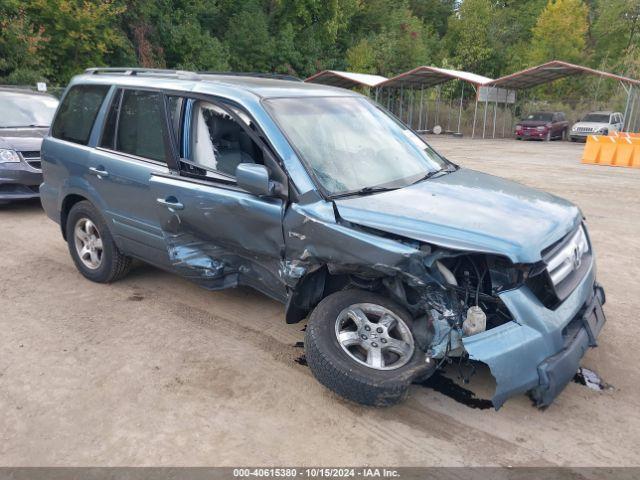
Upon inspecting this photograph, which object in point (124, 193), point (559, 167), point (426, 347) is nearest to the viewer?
point (426, 347)

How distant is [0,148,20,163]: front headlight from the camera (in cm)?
753

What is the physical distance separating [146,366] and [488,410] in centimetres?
225

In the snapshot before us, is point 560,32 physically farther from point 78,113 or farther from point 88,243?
point 88,243

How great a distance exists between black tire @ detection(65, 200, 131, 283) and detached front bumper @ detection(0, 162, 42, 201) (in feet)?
9.96

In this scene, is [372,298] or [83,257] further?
[83,257]

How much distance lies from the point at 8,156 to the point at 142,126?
14.4 ft

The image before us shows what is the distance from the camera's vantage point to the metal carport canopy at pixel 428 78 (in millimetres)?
29047

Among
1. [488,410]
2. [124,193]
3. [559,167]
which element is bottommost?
[559,167]

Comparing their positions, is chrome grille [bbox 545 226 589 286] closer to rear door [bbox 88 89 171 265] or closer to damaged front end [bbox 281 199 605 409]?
damaged front end [bbox 281 199 605 409]

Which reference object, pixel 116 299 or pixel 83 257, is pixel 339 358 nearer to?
pixel 116 299

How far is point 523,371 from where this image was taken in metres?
2.82

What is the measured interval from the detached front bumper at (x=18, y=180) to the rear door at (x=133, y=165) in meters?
3.60

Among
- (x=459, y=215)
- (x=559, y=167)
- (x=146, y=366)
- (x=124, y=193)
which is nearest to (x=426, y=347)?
(x=459, y=215)

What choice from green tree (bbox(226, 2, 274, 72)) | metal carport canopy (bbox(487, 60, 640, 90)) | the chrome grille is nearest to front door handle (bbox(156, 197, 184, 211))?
the chrome grille
